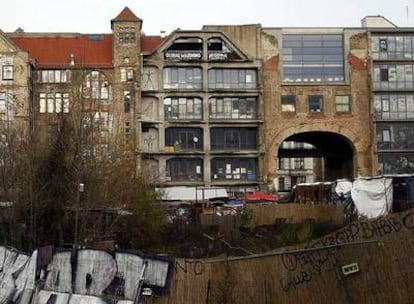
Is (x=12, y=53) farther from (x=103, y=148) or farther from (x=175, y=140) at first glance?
(x=103, y=148)

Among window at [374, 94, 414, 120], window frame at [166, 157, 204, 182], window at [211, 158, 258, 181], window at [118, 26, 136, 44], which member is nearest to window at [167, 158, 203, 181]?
window frame at [166, 157, 204, 182]

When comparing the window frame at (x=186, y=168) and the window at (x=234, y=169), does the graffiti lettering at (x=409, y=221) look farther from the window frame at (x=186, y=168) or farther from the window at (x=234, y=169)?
the window frame at (x=186, y=168)

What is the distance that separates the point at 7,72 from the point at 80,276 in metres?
61.0

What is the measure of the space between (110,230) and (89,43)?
57.0 meters

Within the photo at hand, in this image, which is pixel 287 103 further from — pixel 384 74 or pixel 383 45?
pixel 383 45

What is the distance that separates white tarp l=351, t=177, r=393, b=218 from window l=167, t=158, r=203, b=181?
1455 inches

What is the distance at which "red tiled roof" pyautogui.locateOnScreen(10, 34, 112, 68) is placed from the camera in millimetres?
81438

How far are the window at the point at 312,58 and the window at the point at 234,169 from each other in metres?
11.1

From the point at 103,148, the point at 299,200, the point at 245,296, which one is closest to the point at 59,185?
the point at 103,148

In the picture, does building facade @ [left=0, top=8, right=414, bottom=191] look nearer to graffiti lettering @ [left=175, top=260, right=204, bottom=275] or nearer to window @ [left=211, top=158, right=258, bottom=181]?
window @ [left=211, top=158, right=258, bottom=181]

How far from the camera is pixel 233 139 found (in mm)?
79938

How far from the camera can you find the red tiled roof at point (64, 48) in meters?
81.4

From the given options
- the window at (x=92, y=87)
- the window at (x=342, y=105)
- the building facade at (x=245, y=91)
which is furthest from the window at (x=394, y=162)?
the window at (x=92, y=87)

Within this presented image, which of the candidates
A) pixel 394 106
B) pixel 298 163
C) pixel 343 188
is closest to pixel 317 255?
pixel 343 188
